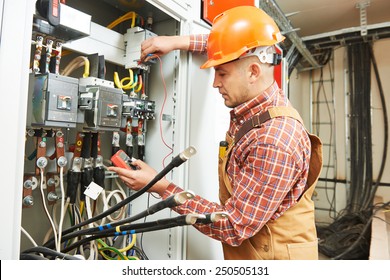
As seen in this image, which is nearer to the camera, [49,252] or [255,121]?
[49,252]

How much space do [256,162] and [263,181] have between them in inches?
2.2

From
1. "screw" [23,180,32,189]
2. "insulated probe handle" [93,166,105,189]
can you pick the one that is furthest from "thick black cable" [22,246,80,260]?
"insulated probe handle" [93,166,105,189]

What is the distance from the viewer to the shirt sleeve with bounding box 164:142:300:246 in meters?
0.75

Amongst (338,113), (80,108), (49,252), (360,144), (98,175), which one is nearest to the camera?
(49,252)

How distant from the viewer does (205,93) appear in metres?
1.07

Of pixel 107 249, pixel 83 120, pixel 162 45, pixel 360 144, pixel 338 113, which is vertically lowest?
pixel 107 249

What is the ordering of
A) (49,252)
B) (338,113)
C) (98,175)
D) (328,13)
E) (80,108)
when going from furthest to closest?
(338,113), (328,13), (98,175), (80,108), (49,252)

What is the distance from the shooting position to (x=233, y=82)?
0.90 m

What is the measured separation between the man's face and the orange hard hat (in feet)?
0.12

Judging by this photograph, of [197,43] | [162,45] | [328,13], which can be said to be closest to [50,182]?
[162,45]

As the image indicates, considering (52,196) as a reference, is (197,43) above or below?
above

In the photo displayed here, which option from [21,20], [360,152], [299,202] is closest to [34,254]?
[21,20]

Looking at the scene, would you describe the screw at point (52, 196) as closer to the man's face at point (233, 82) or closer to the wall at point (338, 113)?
the man's face at point (233, 82)

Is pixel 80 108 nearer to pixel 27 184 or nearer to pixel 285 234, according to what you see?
pixel 27 184
